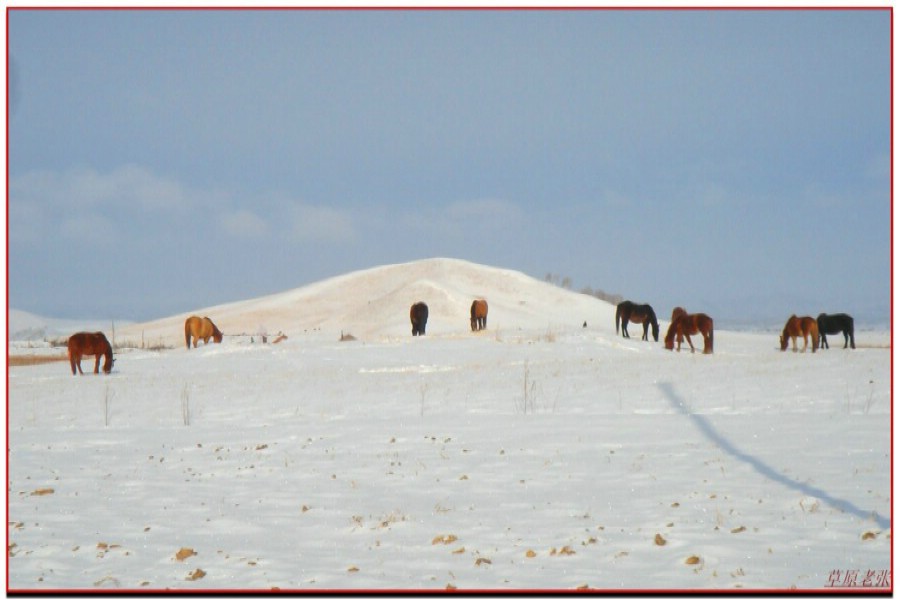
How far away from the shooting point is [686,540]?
8.82m

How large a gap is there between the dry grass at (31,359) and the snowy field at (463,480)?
460 inches

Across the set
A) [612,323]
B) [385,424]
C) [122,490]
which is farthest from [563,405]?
[612,323]

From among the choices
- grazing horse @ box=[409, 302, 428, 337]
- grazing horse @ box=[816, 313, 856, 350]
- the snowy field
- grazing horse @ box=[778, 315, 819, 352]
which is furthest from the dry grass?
grazing horse @ box=[816, 313, 856, 350]

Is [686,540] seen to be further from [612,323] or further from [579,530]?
[612,323]

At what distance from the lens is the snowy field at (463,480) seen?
8.28 meters

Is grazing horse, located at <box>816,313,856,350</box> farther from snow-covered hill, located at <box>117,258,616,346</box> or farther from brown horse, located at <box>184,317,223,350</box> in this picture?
snow-covered hill, located at <box>117,258,616,346</box>

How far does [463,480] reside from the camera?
11977 mm

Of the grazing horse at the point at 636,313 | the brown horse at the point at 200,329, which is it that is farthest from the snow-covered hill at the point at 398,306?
the grazing horse at the point at 636,313

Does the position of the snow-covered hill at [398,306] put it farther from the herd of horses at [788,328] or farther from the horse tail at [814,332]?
the horse tail at [814,332]

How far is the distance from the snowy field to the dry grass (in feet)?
38.3

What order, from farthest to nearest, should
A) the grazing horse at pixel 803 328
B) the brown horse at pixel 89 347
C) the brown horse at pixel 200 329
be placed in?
1. the brown horse at pixel 200 329
2. the grazing horse at pixel 803 328
3. the brown horse at pixel 89 347

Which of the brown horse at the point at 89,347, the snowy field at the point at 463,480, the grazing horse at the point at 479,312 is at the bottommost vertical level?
the snowy field at the point at 463,480

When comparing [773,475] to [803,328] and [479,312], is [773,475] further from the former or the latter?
[479,312]

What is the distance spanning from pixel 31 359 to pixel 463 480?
31.6 meters
